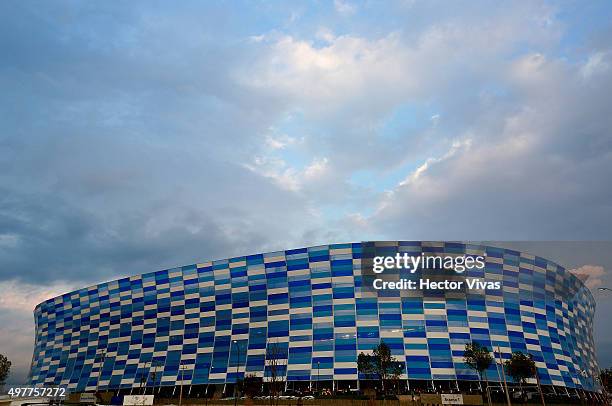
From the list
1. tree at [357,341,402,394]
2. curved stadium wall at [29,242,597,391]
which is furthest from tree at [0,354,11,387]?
tree at [357,341,402,394]

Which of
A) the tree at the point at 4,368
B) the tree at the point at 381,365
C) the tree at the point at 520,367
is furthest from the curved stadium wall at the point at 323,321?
the tree at the point at 4,368

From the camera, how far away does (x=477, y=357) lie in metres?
99.8

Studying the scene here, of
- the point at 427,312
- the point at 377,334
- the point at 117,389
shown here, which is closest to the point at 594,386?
A: the point at 427,312

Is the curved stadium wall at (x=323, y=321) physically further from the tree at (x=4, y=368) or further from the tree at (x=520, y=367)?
the tree at (x=4, y=368)

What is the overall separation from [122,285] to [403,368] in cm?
8178

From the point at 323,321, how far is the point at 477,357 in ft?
111

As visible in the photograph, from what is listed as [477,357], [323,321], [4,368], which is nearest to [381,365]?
[323,321]

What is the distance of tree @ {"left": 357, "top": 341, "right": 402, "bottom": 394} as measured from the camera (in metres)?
101

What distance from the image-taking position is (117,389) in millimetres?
130125

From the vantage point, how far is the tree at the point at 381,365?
10100 centimetres

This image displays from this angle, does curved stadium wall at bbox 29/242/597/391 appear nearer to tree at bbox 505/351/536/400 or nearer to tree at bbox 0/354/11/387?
tree at bbox 505/351/536/400

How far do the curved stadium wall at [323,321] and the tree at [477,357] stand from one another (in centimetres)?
345

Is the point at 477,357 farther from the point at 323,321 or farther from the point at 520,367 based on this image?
the point at 323,321

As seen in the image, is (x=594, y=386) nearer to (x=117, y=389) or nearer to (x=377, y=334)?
(x=377, y=334)
